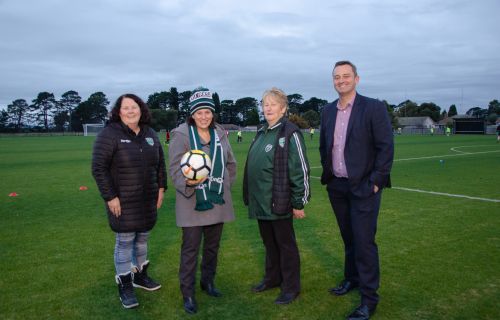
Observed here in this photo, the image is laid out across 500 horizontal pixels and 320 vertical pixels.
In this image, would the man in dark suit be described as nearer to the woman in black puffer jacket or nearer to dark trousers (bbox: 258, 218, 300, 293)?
dark trousers (bbox: 258, 218, 300, 293)

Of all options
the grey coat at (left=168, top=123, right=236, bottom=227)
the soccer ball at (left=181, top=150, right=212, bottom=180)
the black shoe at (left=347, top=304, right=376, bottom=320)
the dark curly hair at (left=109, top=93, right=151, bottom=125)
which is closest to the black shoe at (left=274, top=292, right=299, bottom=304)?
the black shoe at (left=347, top=304, right=376, bottom=320)

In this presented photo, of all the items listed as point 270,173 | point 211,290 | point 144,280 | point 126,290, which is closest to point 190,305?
point 211,290

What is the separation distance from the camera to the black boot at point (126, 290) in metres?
3.94

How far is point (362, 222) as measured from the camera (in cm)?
373

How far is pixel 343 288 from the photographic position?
13.9 feet

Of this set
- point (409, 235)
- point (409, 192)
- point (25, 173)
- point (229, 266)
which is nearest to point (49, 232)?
point (229, 266)

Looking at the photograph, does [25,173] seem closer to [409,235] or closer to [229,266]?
[229,266]

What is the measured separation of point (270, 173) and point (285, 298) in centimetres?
129

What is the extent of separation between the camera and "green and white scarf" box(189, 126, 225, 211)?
3.78m

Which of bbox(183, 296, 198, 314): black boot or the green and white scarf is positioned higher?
the green and white scarf

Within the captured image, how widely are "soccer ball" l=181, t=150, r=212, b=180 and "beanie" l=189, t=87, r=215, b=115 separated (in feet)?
1.45

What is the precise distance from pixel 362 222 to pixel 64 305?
3.04 metres

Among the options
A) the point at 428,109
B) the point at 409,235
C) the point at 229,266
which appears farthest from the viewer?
the point at 428,109

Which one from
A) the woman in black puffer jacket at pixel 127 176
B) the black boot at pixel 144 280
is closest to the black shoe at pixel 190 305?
the woman in black puffer jacket at pixel 127 176
